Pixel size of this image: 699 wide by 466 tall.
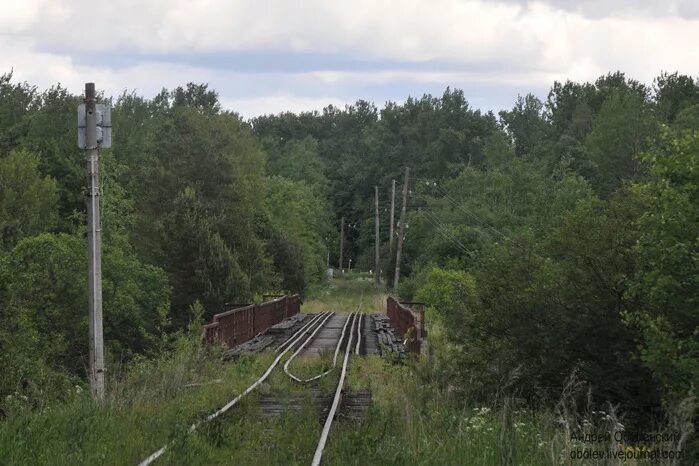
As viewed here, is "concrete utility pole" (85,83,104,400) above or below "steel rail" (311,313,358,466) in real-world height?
above

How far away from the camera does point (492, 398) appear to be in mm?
14602

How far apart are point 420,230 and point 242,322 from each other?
52062 millimetres

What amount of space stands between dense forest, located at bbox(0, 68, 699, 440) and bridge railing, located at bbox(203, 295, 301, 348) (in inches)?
121

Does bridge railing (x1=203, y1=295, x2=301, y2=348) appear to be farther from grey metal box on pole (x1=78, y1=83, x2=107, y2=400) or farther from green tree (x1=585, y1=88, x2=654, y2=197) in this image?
green tree (x1=585, y1=88, x2=654, y2=197)

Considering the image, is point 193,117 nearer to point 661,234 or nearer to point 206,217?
point 206,217

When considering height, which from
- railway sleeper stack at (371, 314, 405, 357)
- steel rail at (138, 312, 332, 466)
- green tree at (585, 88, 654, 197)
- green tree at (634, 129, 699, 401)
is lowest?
railway sleeper stack at (371, 314, 405, 357)

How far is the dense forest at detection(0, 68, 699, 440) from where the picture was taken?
1370 centimetres

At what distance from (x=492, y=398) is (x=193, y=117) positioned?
46.3 meters

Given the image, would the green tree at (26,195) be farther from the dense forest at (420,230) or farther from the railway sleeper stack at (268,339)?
the railway sleeper stack at (268,339)

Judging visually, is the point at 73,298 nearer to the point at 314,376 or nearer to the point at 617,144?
the point at 314,376

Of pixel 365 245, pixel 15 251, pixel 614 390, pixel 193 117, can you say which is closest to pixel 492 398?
pixel 614 390

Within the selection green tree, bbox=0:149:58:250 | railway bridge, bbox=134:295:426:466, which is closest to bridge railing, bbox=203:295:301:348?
railway bridge, bbox=134:295:426:466

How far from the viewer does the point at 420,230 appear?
262 ft

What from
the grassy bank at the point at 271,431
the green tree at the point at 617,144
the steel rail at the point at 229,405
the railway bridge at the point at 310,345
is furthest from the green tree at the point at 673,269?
the green tree at the point at 617,144
